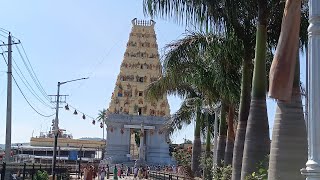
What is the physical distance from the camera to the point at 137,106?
84.8 m

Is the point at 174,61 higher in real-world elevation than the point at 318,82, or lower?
higher

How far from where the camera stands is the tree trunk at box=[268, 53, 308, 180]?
941 cm

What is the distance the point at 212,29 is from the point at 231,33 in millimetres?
876

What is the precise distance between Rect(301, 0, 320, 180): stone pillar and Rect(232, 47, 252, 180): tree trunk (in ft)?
30.5

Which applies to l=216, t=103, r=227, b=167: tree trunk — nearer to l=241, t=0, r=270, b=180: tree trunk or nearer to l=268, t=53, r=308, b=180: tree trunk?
l=241, t=0, r=270, b=180: tree trunk

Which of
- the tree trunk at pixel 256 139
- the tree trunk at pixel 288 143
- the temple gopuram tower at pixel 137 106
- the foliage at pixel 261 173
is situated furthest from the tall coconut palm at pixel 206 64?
the temple gopuram tower at pixel 137 106

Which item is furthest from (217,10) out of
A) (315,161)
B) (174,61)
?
(315,161)

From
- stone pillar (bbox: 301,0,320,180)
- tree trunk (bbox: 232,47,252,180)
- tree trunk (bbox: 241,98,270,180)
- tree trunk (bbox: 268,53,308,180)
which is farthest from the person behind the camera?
tree trunk (bbox: 232,47,252,180)

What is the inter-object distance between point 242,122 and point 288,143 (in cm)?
488

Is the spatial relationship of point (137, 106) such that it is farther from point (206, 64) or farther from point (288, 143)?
point (288, 143)

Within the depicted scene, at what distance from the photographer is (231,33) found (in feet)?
49.2

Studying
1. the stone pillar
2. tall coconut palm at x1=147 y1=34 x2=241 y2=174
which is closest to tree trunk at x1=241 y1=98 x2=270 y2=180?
tall coconut palm at x1=147 y1=34 x2=241 y2=174

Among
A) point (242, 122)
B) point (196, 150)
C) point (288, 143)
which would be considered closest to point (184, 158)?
point (196, 150)

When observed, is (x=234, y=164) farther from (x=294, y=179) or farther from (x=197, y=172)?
(x=197, y=172)
